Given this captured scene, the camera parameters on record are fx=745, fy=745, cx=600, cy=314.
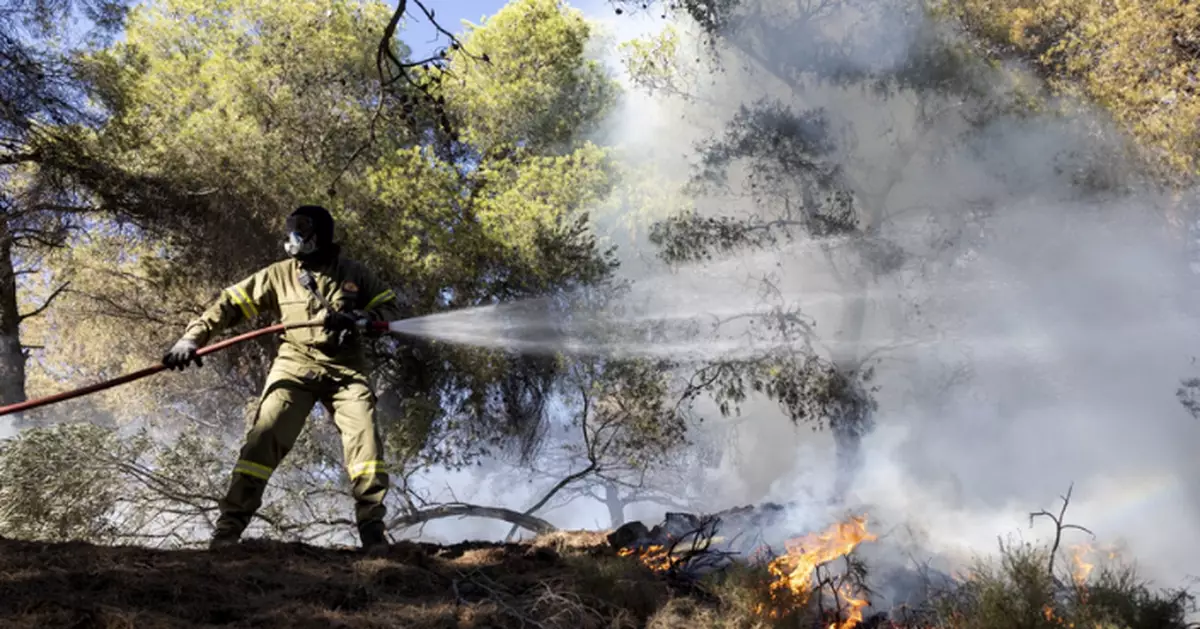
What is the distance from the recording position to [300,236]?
14.6 ft

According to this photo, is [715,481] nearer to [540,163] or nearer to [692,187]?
[692,187]

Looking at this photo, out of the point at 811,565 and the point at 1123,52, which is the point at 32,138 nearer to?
the point at 811,565

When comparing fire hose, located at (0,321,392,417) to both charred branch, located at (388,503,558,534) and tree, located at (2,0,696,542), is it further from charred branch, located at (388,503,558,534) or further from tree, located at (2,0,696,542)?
tree, located at (2,0,696,542)

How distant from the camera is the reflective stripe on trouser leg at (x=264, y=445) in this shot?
158 inches

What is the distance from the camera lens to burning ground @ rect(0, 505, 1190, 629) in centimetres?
253

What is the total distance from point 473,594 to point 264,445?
5.77 ft

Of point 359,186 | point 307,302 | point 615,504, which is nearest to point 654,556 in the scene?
point 307,302

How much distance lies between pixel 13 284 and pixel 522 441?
7008 mm

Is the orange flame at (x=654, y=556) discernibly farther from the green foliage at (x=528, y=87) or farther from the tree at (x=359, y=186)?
the green foliage at (x=528, y=87)

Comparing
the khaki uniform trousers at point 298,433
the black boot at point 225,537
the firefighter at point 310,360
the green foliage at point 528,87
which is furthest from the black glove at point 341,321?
the green foliage at point 528,87

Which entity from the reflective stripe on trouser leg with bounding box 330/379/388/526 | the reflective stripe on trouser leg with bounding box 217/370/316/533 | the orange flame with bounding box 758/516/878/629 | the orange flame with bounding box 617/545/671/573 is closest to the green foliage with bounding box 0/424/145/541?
the reflective stripe on trouser leg with bounding box 217/370/316/533

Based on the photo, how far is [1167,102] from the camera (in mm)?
8398

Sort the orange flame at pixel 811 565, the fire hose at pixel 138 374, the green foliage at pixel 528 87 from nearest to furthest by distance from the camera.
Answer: the orange flame at pixel 811 565 < the fire hose at pixel 138 374 < the green foliage at pixel 528 87

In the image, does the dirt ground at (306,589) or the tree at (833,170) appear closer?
the dirt ground at (306,589)
